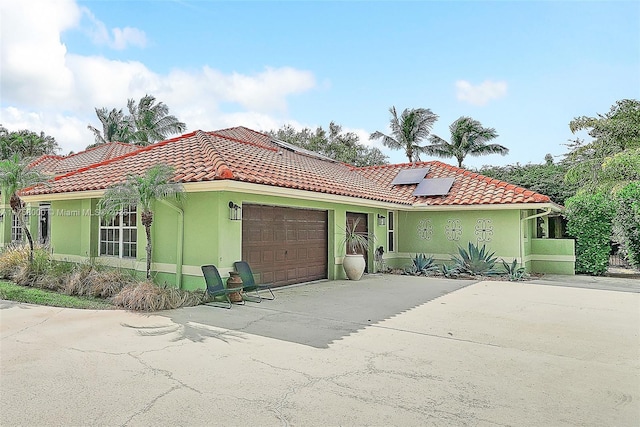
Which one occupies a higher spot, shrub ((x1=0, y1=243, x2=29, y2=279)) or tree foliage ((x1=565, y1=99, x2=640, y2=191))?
tree foliage ((x1=565, y1=99, x2=640, y2=191))

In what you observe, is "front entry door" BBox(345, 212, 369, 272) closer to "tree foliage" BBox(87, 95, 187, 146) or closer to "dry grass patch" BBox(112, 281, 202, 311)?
"dry grass patch" BBox(112, 281, 202, 311)

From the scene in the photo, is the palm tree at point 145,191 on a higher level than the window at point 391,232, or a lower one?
higher

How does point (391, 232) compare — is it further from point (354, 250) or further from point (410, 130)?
point (410, 130)

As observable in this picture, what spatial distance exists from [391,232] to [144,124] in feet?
86.8

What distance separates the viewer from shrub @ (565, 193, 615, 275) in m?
16.1

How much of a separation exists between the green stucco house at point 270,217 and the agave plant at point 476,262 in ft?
2.53

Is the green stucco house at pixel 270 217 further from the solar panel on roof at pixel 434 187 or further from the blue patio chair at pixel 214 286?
the blue patio chair at pixel 214 286

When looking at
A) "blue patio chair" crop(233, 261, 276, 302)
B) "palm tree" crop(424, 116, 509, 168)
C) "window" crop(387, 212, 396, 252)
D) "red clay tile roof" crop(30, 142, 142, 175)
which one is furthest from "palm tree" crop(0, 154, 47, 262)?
"palm tree" crop(424, 116, 509, 168)

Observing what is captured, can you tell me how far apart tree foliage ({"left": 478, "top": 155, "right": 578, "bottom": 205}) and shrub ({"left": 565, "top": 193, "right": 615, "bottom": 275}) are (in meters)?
6.40

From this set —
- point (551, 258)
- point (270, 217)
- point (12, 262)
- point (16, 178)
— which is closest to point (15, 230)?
point (12, 262)

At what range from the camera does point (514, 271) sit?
14.5m

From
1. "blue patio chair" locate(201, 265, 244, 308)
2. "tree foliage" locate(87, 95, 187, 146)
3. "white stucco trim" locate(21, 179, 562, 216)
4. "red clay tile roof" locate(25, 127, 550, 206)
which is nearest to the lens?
"blue patio chair" locate(201, 265, 244, 308)

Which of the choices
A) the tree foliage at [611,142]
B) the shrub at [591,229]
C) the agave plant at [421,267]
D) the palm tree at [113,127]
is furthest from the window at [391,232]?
the palm tree at [113,127]

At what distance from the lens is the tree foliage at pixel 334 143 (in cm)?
3797
